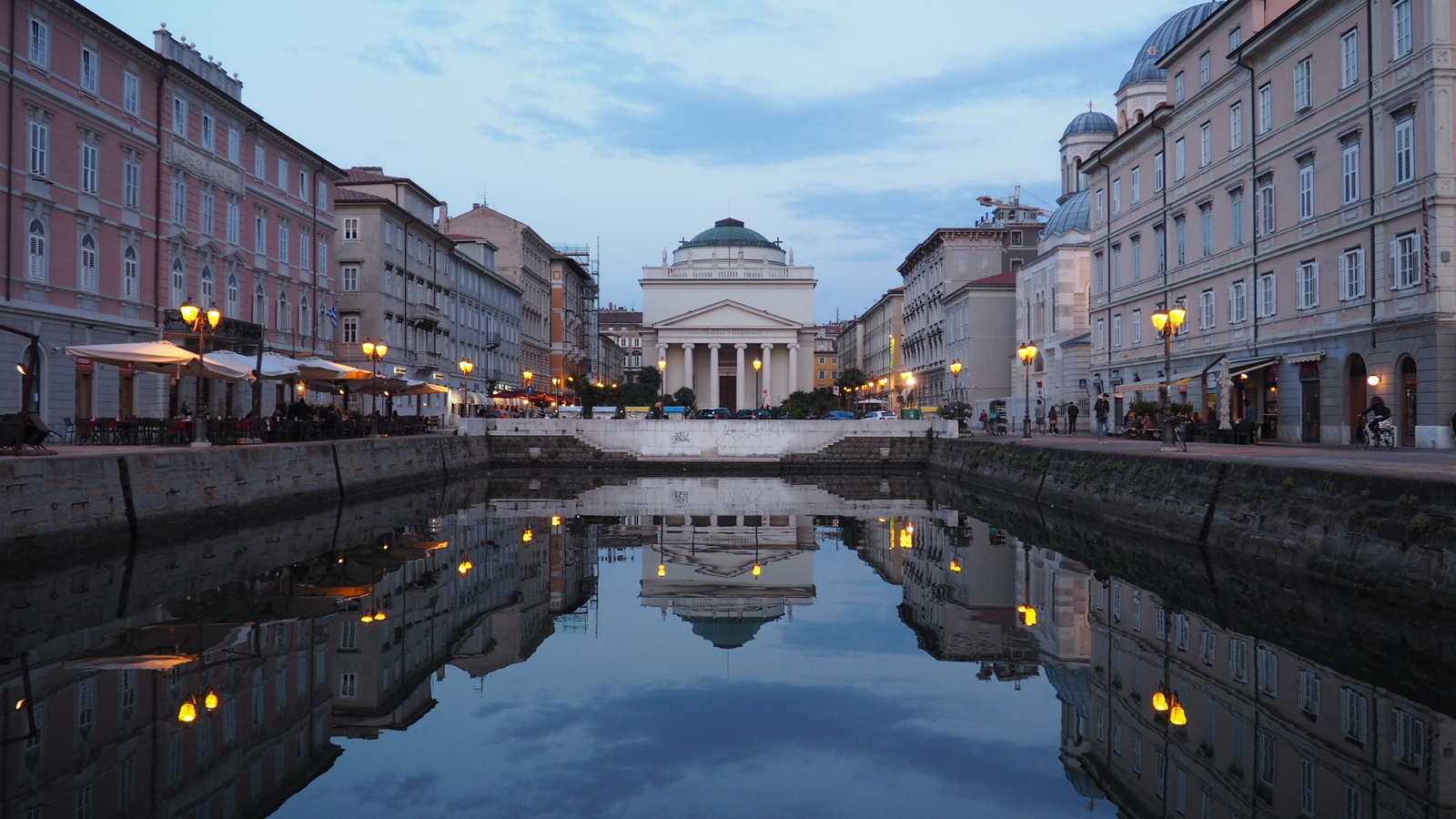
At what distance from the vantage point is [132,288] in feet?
115

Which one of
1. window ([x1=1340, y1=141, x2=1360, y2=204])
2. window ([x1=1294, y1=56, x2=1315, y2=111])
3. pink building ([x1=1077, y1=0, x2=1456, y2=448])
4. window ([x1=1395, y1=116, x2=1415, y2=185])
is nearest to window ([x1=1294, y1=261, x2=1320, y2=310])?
pink building ([x1=1077, y1=0, x2=1456, y2=448])

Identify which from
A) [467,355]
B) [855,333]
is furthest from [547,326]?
[855,333]

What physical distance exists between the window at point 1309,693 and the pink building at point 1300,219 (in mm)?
18724

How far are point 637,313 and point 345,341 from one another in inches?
5537

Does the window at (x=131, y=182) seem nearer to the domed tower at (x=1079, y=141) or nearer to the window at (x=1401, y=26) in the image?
the window at (x=1401, y=26)

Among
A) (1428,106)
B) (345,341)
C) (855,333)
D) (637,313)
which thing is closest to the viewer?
(1428,106)

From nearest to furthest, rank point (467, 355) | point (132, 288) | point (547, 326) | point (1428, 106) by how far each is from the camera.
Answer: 1. point (1428, 106)
2. point (132, 288)
3. point (467, 355)
4. point (547, 326)

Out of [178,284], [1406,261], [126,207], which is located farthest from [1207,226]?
[126,207]

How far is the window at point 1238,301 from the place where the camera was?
1443 inches

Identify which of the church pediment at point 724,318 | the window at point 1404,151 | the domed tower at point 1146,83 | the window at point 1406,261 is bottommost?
the window at point 1406,261

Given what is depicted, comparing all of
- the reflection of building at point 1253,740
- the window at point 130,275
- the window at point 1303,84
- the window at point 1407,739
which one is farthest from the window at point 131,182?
the window at point 1407,739

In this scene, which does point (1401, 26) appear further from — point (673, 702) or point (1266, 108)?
point (673, 702)

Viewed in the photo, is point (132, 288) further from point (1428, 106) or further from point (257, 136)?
point (1428, 106)

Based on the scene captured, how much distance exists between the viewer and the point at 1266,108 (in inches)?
Answer: 1367
